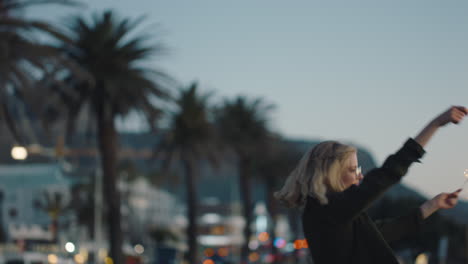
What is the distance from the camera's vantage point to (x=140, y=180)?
554ft

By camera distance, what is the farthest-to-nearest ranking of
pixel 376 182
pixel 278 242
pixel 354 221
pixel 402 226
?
pixel 278 242
pixel 402 226
pixel 354 221
pixel 376 182

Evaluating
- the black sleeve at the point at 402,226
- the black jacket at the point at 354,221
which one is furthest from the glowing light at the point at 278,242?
the black jacket at the point at 354,221

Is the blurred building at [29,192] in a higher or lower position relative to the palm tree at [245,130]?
higher

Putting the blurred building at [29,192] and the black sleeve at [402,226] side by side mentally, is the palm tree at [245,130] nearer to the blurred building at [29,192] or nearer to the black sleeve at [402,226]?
the black sleeve at [402,226]

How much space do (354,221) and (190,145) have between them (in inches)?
1837

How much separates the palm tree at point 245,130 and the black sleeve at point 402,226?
51009 millimetres

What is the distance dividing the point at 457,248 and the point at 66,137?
74735mm

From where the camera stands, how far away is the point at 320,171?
3193mm

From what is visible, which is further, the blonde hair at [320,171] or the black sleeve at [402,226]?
the black sleeve at [402,226]

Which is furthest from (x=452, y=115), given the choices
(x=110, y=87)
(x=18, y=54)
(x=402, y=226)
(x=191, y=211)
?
(x=191, y=211)

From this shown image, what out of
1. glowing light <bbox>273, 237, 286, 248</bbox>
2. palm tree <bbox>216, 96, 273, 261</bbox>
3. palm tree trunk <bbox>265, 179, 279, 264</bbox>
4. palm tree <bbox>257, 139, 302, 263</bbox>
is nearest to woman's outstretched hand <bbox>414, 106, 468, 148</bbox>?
palm tree <bbox>216, 96, 273, 261</bbox>

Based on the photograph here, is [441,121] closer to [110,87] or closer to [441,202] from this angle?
[441,202]

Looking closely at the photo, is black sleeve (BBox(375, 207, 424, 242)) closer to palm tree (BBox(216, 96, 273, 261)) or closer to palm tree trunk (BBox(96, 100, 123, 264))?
palm tree trunk (BBox(96, 100, 123, 264))

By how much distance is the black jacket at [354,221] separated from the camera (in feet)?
9.63
